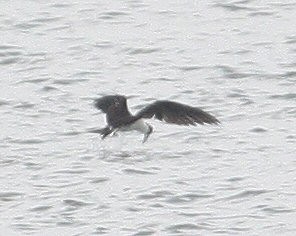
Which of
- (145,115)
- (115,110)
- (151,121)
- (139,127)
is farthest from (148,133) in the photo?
(151,121)

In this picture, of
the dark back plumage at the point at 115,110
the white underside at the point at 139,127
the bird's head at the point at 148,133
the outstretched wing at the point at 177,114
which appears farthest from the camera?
the bird's head at the point at 148,133

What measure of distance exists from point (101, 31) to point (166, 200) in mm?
7621

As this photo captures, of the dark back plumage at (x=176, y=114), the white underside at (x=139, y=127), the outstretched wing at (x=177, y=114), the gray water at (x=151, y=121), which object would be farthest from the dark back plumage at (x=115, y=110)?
the gray water at (x=151, y=121)

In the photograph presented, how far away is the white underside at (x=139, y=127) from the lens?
18891 mm

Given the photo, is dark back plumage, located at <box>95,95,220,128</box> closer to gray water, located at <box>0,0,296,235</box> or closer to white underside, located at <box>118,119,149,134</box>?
white underside, located at <box>118,119,149,134</box>

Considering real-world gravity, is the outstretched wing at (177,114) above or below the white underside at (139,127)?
above

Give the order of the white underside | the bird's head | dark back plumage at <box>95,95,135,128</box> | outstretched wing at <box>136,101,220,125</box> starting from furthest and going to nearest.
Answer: the bird's head < the white underside < dark back plumage at <box>95,95,135,128</box> < outstretched wing at <box>136,101,220,125</box>

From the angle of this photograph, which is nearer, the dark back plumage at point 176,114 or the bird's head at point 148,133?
the dark back plumage at point 176,114

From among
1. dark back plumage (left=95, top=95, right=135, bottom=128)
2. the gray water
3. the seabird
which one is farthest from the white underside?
the gray water

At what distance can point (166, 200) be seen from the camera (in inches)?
675

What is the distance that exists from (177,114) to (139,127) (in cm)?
75

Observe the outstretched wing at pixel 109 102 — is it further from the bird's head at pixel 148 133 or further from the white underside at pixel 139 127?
the bird's head at pixel 148 133

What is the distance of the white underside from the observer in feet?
62.0

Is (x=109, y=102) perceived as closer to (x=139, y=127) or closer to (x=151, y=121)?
(x=139, y=127)
